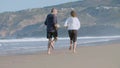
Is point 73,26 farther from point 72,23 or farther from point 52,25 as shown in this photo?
point 52,25

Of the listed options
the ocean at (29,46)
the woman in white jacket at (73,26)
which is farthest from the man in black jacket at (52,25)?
the ocean at (29,46)

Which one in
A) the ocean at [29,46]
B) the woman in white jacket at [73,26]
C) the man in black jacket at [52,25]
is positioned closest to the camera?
the man in black jacket at [52,25]

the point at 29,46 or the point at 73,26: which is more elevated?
the point at 73,26

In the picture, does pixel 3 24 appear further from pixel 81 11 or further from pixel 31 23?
pixel 81 11

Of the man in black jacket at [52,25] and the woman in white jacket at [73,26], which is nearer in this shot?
the man in black jacket at [52,25]

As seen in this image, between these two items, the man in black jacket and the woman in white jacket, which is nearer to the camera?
the man in black jacket

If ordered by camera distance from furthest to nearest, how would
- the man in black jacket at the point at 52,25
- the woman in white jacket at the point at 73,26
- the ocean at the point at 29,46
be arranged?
the ocean at the point at 29,46 → the woman in white jacket at the point at 73,26 → the man in black jacket at the point at 52,25

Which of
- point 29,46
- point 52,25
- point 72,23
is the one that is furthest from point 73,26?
point 29,46

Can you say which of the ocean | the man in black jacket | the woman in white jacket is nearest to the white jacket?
the woman in white jacket

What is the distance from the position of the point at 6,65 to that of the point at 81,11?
544 ft

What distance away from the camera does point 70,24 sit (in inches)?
538

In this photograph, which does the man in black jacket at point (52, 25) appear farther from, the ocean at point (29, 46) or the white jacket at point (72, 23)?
the ocean at point (29, 46)

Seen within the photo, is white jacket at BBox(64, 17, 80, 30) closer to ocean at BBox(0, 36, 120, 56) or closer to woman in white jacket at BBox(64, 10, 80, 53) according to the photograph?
woman in white jacket at BBox(64, 10, 80, 53)

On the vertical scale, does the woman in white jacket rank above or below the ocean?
above
